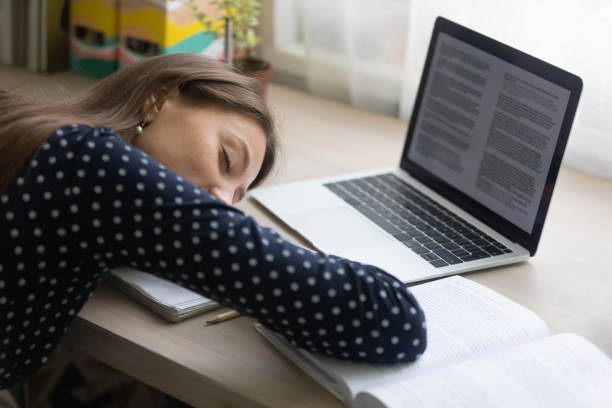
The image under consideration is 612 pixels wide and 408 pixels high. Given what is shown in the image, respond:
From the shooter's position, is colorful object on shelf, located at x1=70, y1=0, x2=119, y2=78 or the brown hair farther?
colorful object on shelf, located at x1=70, y1=0, x2=119, y2=78

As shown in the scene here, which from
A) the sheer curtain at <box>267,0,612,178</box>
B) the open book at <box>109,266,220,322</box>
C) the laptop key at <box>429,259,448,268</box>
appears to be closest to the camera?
the open book at <box>109,266,220,322</box>

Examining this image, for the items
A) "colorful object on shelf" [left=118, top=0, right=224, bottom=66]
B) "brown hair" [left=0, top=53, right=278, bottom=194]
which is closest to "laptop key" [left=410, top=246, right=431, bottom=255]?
"brown hair" [left=0, top=53, right=278, bottom=194]

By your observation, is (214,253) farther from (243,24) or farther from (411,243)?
(243,24)

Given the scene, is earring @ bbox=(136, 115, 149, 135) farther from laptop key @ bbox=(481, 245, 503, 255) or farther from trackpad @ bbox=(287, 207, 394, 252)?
laptop key @ bbox=(481, 245, 503, 255)

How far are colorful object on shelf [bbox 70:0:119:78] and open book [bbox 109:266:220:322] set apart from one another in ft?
2.71

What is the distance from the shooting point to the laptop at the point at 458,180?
1.07 metres

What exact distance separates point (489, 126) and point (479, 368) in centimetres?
47

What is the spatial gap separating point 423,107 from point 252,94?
1.29 feet

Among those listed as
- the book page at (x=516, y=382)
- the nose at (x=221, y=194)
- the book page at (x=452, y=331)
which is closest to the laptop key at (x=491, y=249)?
the book page at (x=452, y=331)

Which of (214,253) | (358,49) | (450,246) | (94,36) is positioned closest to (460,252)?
(450,246)

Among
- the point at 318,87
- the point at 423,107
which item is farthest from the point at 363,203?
the point at 318,87

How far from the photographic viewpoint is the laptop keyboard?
1089 millimetres

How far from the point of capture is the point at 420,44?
1.55 metres

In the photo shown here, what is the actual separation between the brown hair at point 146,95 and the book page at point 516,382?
15.5 inches
